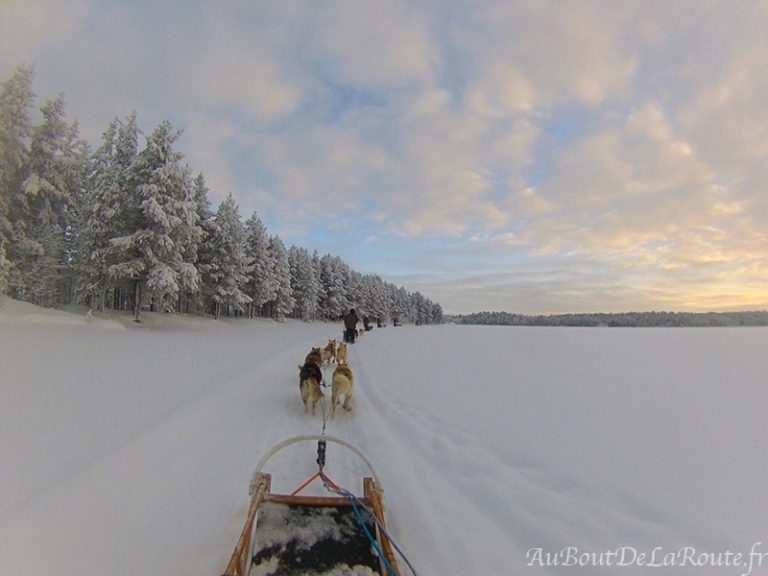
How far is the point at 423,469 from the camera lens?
410 centimetres

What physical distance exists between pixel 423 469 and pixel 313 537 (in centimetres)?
185

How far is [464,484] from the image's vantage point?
146 inches

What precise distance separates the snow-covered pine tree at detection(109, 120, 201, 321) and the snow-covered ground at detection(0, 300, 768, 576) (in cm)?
1315

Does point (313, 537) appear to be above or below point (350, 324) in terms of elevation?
below

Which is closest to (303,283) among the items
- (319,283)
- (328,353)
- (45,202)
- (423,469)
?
(319,283)

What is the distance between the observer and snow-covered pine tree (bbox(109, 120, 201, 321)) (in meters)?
19.7

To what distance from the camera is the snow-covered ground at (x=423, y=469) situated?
2.59 m

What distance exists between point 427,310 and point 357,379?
114m

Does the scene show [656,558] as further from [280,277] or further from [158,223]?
[280,277]

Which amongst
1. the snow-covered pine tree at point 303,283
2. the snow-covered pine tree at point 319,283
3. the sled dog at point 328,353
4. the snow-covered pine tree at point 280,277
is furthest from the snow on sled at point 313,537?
the snow-covered pine tree at point 319,283

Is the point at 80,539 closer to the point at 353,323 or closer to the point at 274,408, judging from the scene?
the point at 274,408

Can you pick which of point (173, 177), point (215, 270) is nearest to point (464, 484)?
point (173, 177)

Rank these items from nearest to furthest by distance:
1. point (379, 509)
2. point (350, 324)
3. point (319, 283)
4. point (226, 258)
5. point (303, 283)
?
point (379, 509) < point (350, 324) < point (226, 258) < point (303, 283) < point (319, 283)

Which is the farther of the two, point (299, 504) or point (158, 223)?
point (158, 223)
